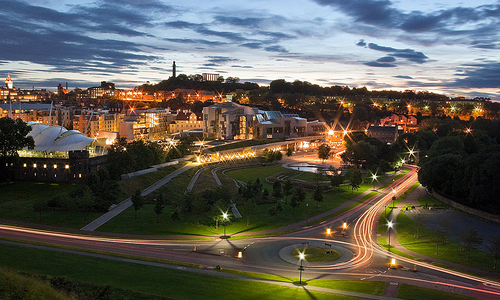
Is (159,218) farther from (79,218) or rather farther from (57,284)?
(57,284)

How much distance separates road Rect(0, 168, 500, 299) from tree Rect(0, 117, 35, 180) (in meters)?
20.9

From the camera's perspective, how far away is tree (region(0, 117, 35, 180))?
57.1m

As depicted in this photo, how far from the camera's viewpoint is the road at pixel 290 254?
97.7 feet

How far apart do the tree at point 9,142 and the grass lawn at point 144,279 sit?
30866 mm

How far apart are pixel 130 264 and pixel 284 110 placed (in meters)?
140

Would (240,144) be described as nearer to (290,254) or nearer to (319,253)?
(319,253)

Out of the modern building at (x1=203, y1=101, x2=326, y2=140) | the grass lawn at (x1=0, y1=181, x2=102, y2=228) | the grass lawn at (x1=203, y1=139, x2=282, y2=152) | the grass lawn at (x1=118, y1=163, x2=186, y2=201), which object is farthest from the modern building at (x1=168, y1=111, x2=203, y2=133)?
the grass lawn at (x1=0, y1=181, x2=102, y2=228)

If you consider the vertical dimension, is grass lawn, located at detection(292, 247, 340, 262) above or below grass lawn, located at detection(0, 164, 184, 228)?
below

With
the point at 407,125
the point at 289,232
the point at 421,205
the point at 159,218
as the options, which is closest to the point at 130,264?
the point at 159,218

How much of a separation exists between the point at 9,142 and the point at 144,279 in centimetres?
4075

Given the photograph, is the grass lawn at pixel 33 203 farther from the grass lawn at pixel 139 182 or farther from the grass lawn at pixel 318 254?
the grass lawn at pixel 318 254

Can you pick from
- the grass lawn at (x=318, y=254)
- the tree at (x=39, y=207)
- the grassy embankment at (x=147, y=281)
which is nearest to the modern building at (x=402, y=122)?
the grass lawn at (x=318, y=254)

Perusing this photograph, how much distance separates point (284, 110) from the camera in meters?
166

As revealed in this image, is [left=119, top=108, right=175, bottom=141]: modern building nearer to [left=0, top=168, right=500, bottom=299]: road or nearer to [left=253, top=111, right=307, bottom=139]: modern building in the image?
[left=253, top=111, right=307, bottom=139]: modern building
